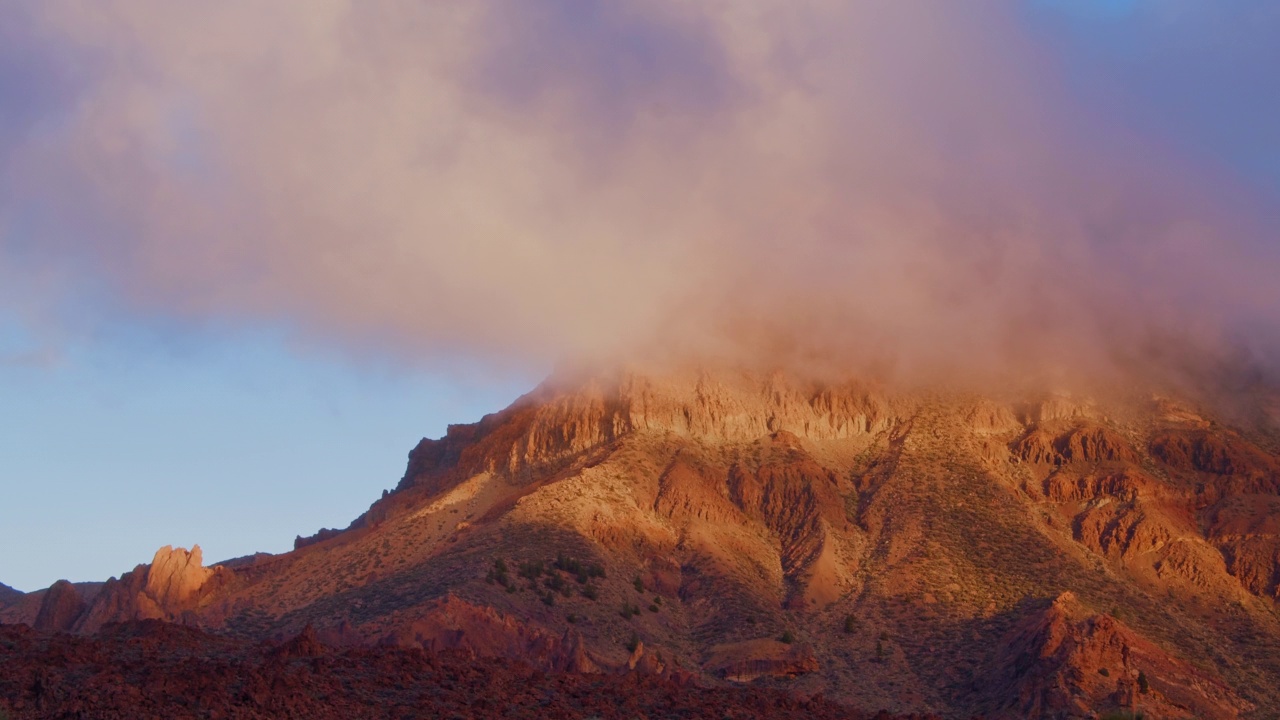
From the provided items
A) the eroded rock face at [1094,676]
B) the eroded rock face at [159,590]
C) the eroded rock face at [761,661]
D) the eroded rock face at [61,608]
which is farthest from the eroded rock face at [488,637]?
the eroded rock face at [61,608]

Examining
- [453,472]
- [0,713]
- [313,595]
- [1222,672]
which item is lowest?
[1222,672]

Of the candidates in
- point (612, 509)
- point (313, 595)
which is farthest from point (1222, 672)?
point (313, 595)

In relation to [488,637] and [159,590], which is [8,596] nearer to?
[159,590]

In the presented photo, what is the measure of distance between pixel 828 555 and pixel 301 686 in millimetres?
51065

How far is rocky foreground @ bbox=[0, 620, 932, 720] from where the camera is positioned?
38812 millimetres

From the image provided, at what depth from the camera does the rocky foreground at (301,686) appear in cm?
3881

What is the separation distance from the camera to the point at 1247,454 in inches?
3915

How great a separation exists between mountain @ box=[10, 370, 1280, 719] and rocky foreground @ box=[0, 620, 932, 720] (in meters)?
14.8

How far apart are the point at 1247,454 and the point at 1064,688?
41148 millimetres

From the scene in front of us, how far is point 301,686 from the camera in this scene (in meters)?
41.5

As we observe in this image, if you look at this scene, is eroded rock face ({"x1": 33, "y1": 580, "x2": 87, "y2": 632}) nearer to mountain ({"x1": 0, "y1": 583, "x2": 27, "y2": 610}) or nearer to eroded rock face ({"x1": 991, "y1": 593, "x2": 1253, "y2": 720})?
mountain ({"x1": 0, "y1": 583, "x2": 27, "y2": 610})

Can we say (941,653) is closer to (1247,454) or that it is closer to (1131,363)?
(1247,454)

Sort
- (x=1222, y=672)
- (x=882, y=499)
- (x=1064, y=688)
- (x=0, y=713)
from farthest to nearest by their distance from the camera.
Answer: (x=882, y=499), (x=1222, y=672), (x=1064, y=688), (x=0, y=713)

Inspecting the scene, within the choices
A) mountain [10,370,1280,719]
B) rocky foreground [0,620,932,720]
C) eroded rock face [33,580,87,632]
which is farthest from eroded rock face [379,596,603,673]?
eroded rock face [33,580,87,632]
